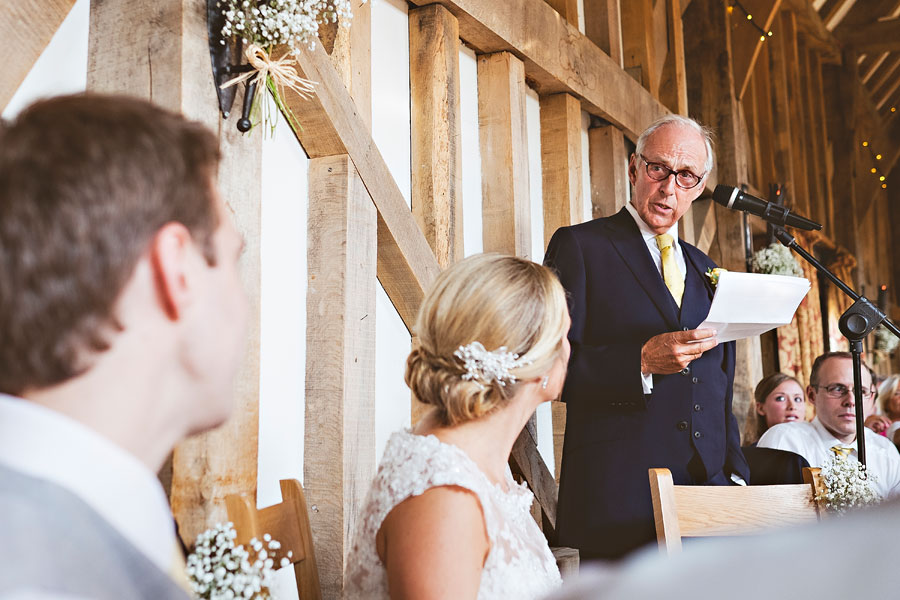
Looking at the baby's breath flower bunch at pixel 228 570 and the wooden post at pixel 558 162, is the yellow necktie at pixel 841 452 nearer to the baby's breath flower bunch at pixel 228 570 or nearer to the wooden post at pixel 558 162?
the wooden post at pixel 558 162

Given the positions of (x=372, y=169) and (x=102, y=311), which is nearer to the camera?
(x=102, y=311)

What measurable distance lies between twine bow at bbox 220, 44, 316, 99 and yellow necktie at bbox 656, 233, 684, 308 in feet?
3.59

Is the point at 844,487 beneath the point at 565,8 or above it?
beneath

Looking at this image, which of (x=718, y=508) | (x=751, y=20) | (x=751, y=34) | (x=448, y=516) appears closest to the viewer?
(x=448, y=516)

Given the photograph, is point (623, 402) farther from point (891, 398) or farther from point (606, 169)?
point (891, 398)

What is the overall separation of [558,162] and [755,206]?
3.57ft

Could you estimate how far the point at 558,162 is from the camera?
3.57 meters

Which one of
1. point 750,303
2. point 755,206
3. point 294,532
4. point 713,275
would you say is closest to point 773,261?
point 755,206

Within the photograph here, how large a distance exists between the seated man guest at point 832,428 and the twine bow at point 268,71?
2784 mm

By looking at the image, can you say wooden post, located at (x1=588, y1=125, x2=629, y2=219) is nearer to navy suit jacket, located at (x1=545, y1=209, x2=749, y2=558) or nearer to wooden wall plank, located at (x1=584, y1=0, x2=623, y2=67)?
wooden wall plank, located at (x1=584, y1=0, x2=623, y2=67)

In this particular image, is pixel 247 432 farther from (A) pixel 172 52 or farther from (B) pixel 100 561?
(B) pixel 100 561

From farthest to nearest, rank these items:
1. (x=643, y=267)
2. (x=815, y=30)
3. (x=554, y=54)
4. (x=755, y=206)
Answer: (x=815, y=30)
(x=554, y=54)
(x=755, y=206)
(x=643, y=267)

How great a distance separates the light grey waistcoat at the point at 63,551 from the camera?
557mm

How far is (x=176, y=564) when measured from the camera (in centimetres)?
81
